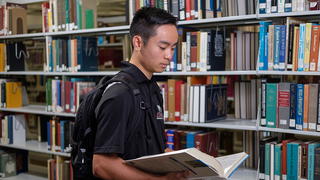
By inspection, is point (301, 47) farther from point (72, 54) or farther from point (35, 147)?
point (35, 147)

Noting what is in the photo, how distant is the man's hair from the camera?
1.60m

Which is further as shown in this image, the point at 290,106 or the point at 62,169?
the point at 62,169

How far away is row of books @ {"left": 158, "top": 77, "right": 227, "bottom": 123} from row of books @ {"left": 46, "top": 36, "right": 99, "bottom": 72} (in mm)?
910

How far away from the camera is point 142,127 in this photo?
1.48 meters

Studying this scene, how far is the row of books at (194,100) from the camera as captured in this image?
9.23 ft

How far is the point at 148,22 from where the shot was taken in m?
1.62

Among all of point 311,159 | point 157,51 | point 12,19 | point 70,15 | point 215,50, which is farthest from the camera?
point 12,19

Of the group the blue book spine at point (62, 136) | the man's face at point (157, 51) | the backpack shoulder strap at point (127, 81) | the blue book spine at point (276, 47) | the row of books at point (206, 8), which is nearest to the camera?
the backpack shoulder strap at point (127, 81)

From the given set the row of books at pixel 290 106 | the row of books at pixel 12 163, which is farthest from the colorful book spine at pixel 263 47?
the row of books at pixel 12 163

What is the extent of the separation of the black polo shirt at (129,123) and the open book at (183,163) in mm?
78

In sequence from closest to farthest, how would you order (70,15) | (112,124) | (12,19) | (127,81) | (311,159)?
(112,124), (127,81), (311,159), (70,15), (12,19)

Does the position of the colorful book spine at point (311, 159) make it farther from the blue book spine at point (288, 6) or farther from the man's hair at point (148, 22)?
the man's hair at point (148, 22)

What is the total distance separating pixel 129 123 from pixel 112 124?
0.27 feet

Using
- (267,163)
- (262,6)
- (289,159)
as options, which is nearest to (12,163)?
(267,163)
